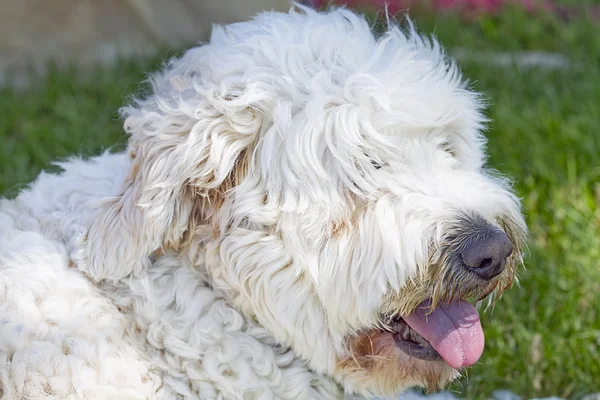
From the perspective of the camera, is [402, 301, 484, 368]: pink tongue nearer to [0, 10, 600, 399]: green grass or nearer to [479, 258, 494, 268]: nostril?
[479, 258, 494, 268]: nostril

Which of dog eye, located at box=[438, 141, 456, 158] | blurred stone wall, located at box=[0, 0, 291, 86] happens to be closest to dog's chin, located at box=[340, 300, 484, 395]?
dog eye, located at box=[438, 141, 456, 158]

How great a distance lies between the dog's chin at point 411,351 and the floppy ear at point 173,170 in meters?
0.65

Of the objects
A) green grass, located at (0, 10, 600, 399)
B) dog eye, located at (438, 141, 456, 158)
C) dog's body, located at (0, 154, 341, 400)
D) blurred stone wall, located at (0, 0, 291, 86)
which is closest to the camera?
dog's body, located at (0, 154, 341, 400)

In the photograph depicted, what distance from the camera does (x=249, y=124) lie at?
255cm

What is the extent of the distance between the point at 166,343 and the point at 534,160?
3.15 meters

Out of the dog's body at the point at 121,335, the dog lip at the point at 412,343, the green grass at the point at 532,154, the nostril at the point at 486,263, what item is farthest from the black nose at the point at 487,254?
the green grass at the point at 532,154

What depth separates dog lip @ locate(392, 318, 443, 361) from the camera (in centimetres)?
263

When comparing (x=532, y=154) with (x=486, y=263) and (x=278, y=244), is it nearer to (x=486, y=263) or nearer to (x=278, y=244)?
(x=486, y=263)

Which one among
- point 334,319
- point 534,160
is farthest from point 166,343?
point 534,160

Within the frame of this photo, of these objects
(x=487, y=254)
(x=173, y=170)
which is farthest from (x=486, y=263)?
(x=173, y=170)

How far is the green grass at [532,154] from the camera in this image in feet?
12.2

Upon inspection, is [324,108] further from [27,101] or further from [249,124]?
[27,101]

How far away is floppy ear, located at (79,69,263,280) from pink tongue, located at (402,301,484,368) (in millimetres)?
715

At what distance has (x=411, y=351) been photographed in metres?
2.64
